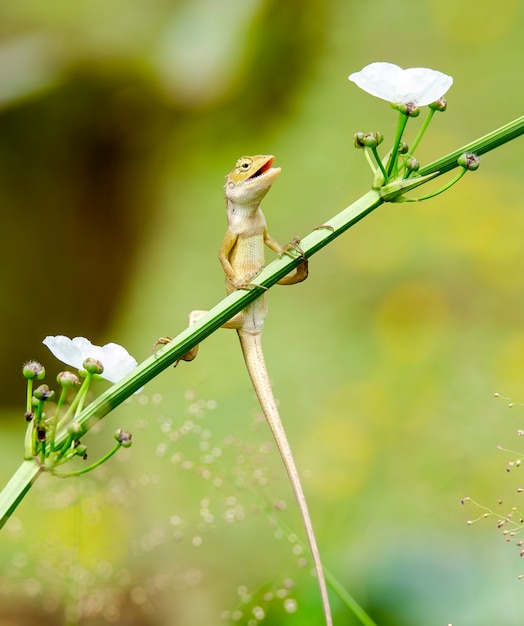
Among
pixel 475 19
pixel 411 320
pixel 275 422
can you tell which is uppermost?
pixel 275 422

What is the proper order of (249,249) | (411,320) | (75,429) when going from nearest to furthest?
(75,429)
(249,249)
(411,320)

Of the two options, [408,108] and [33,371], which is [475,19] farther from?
[33,371]

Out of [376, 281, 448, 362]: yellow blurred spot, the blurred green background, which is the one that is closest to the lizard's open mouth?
the blurred green background

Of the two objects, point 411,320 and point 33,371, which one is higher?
point 33,371

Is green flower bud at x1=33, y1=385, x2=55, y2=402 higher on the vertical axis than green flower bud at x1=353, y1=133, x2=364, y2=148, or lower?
lower

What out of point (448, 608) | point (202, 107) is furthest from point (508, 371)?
point (202, 107)

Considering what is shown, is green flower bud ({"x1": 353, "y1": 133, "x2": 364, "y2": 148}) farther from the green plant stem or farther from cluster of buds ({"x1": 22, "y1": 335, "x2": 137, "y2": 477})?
cluster of buds ({"x1": 22, "y1": 335, "x2": 137, "y2": 477})

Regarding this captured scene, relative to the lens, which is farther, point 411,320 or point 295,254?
point 411,320

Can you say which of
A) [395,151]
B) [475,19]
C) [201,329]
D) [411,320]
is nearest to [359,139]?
[395,151]
